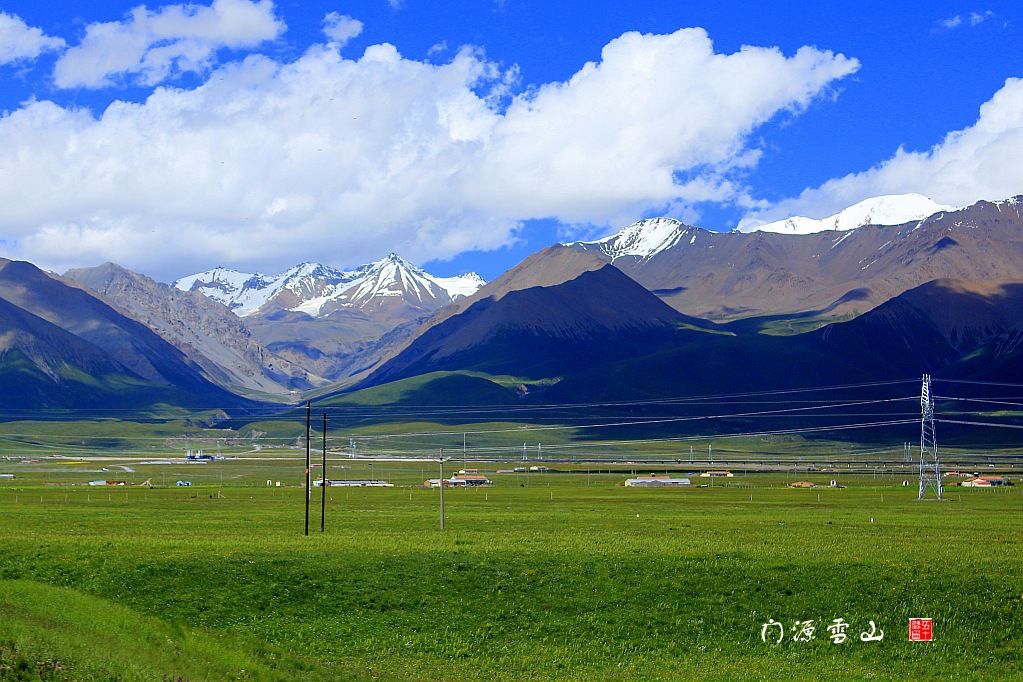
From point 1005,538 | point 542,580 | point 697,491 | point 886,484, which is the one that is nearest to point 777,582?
point 542,580

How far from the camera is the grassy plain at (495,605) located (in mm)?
44438

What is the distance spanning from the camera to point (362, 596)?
53.4 meters

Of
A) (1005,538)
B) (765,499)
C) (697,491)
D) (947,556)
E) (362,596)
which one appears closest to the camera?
(362,596)

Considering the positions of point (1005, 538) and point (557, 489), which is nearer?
point (1005, 538)

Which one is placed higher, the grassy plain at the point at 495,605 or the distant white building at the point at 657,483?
the grassy plain at the point at 495,605

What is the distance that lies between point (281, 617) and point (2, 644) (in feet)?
51.8

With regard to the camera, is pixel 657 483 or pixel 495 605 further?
pixel 657 483

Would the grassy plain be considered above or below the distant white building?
above

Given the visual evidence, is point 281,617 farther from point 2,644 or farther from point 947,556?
point 947,556

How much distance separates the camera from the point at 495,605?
52.9 meters

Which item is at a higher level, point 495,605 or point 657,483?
point 495,605

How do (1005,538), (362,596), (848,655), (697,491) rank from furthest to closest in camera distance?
→ (697,491), (1005,538), (362,596), (848,655)

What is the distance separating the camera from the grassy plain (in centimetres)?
4444

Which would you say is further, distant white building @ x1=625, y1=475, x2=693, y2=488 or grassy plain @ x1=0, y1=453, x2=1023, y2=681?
distant white building @ x1=625, y1=475, x2=693, y2=488
